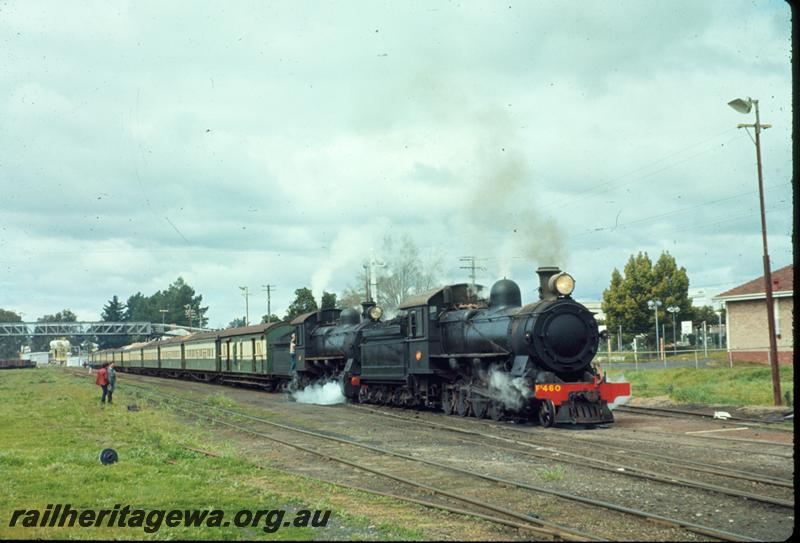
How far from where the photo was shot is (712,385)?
29.5m

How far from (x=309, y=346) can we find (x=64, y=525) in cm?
2340

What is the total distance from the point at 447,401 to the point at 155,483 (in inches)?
490

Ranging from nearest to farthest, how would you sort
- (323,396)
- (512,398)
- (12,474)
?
(12,474) < (512,398) < (323,396)

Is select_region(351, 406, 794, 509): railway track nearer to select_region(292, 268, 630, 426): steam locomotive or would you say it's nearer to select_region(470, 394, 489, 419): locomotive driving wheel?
select_region(292, 268, 630, 426): steam locomotive

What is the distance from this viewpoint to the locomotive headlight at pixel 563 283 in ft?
61.9

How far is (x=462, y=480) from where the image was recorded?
36.7 ft

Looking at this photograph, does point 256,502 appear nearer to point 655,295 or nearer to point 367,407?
point 367,407

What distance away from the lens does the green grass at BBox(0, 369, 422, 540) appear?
8180mm

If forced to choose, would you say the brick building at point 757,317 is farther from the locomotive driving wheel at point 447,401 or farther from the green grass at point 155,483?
the green grass at point 155,483

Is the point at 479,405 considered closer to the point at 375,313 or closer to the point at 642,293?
the point at 375,313

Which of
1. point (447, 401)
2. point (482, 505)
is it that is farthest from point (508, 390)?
point (482, 505)

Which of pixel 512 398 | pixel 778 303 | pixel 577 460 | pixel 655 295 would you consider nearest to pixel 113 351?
pixel 655 295

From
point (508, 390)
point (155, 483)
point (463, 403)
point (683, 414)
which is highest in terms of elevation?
point (508, 390)
